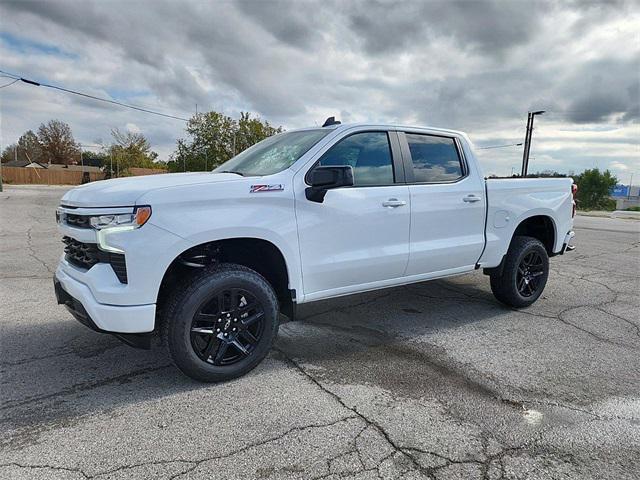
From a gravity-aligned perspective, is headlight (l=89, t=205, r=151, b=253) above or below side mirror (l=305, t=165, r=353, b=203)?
below

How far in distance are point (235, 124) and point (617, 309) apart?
50.3 m

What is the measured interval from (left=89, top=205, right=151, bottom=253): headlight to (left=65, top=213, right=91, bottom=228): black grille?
0.14 meters

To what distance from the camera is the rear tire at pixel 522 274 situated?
5.05 m

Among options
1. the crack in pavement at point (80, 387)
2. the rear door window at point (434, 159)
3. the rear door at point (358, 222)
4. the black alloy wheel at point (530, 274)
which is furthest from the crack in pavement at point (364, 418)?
the black alloy wheel at point (530, 274)

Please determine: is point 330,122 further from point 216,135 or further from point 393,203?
point 216,135

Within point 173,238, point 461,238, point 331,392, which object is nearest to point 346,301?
point 461,238

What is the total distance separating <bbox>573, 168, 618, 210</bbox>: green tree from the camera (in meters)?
68.2

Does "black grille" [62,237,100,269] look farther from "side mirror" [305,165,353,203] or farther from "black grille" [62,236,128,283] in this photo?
"side mirror" [305,165,353,203]

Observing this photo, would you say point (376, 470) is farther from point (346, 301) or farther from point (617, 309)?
point (617, 309)

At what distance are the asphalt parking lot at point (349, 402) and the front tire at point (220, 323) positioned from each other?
166 mm

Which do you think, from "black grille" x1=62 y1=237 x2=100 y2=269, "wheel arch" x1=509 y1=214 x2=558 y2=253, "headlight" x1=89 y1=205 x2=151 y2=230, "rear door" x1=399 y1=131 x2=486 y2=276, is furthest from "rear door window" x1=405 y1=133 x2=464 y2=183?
"black grille" x1=62 y1=237 x2=100 y2=269

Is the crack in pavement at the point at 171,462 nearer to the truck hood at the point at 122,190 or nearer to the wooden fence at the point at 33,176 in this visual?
the truck hood at the point at 122,190

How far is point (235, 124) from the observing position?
170 ft

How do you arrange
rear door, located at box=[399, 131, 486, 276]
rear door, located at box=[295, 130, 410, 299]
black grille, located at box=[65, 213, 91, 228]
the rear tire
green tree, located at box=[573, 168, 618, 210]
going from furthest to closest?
green tree, located at box=[573, 168, 618, 210] → the rear tire → rear door, located at box=[399, 131, 486, 276] → rear door, located at box=[295, 130, 410, 299] → black grille, located at box=[65, 213, 91, 228]
